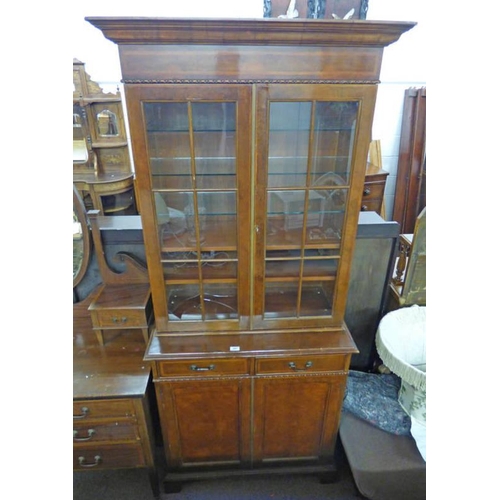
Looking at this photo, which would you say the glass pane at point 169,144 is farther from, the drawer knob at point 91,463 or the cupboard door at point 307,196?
the drawer knob at point 91,463

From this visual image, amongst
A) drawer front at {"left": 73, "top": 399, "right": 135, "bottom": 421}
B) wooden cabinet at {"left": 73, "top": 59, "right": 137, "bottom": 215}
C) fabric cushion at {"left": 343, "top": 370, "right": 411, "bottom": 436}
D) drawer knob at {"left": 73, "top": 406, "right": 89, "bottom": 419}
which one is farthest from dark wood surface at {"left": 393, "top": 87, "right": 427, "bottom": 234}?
drawer knob at {"left": 73, "top": 406, "right": 89, "bottom": 419}

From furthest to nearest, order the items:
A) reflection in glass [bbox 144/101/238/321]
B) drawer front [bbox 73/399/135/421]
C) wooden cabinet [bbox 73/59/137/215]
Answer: wooden cabinet [bbox 73/59/137/215]
drawer front [bbox 73/399/135/421]
reflection in glass [bbox 144/101/238/321]

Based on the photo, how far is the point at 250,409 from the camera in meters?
1.48

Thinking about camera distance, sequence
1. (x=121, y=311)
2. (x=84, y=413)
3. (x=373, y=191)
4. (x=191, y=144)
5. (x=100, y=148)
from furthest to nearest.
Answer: (x=373, y=191) < (x=100, y=148) < (x=121, y=311) < (x=84, y=413) < (x=191, y=144)

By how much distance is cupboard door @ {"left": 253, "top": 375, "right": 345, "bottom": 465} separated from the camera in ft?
4.76

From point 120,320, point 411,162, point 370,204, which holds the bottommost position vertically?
point 120,320

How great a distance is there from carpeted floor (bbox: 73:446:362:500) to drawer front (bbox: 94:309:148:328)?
84cm

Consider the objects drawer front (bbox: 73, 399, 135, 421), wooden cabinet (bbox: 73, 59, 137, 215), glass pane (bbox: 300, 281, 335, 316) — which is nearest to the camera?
drawer front (bbox: 73, 399, 135, 421)

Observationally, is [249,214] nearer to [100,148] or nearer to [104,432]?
[104,432]

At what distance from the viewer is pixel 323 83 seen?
108 centimetres

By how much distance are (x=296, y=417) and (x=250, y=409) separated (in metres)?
0.22

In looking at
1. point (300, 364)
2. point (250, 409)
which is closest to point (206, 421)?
point (250, 409)

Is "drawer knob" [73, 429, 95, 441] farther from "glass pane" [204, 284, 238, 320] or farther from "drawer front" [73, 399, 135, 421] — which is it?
Answer: "glass pane" [204, 284, 238, 320]
